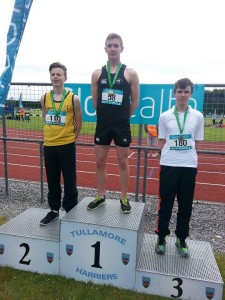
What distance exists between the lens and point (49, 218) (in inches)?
141

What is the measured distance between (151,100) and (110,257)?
2.46m

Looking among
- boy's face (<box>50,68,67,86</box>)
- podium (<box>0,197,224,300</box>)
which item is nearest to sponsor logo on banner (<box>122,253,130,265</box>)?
podium (<box>0,197,224,300</box>)

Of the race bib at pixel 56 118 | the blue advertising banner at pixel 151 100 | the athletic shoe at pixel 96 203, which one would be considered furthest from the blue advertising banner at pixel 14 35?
the athletic shoe at pixel 96 203

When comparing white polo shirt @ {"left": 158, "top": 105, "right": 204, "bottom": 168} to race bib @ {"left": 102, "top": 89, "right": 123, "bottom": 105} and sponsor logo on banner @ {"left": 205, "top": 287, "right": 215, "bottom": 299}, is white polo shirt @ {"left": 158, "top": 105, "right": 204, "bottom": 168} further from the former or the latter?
sponsor logo on banner @ {"left": 205, "top": 287, "right": 215, "bottom": 299}

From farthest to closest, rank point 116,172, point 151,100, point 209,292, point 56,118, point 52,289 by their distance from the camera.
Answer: point 116,172, point 151,100, point 56,118, point 52,289, point 209,292

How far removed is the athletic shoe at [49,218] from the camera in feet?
11.5

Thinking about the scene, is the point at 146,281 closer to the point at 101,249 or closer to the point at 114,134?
the point at 101,249

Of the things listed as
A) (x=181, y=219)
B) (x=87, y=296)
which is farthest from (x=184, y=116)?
(x=87, y=296)

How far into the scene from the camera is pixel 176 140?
2.94 m

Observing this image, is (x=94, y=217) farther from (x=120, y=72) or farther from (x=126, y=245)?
(x=120, y=72)

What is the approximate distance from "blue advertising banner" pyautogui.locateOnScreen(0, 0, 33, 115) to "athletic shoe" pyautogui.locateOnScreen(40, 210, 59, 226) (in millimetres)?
1600

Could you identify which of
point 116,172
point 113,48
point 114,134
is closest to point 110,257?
point 114,134

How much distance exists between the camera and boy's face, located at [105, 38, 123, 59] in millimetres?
3117

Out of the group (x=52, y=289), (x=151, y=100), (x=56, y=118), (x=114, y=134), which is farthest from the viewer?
(x=151, y=100)
